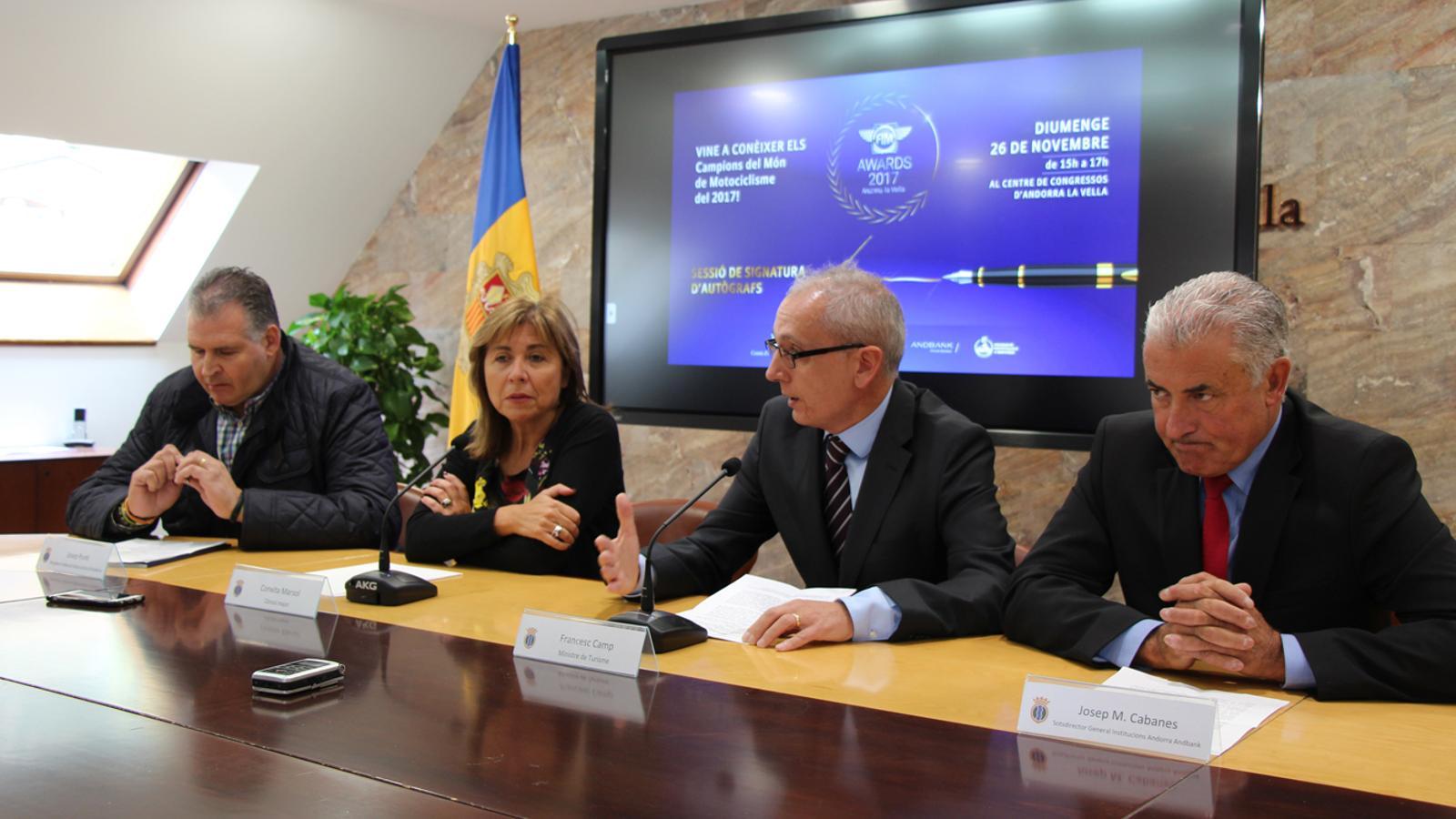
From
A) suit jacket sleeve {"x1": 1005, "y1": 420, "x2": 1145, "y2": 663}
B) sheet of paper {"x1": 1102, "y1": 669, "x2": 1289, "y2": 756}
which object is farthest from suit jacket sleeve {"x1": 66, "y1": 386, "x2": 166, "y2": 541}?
sheet of paper {"x1": 1102, "y1": 669, "x2": 1289, "y2": 756}

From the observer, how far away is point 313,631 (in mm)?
2031

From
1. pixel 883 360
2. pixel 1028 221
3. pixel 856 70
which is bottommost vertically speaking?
pixel 883 360

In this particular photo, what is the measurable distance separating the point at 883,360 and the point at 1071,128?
1596 millimetres

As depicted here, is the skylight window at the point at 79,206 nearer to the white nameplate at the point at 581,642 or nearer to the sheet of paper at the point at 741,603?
the sheet of paper at the point at 741,603

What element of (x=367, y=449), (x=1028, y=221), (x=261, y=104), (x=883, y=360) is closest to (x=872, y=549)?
(x=883, y=360)

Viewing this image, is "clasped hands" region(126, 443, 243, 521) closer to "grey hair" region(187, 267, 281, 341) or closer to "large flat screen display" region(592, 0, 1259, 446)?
"grey hair" region(187, 267, 281, 341)

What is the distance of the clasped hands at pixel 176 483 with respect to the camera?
285 cm

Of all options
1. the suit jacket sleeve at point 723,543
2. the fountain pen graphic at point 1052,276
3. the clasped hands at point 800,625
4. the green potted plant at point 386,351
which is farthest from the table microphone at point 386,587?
the green potted plant at point 386,351

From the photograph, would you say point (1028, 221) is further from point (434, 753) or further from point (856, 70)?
point (434, 753)

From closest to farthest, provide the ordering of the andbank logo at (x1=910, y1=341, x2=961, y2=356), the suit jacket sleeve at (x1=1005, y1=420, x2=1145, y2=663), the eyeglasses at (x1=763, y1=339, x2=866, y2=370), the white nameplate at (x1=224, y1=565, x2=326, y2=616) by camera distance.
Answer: the suit jacket sleeve at (x1=1005, y1=420, x2=1145, y2=663) → the white nameplate at (x1=224, y1=565, x2=326, y2=616) → the eyeglasses at (x1=763, y1=339, x2=866, y2=370) → the andbank logo at (x1=910, y1=341, x2=961, y2=356)

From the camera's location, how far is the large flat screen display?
3576 mm

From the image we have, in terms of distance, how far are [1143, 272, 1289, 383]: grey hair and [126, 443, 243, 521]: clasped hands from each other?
2088mm

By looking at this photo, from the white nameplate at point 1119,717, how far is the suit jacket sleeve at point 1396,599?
33 centimetres

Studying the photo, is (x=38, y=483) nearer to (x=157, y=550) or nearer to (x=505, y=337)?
(x=157, y=550)
